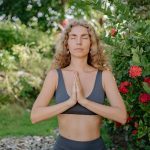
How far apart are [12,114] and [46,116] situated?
7834mm

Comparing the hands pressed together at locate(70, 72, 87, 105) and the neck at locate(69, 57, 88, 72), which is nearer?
the hands pressed together at locate(70, 72, 87, 105)

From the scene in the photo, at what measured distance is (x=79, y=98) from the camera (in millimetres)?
2844

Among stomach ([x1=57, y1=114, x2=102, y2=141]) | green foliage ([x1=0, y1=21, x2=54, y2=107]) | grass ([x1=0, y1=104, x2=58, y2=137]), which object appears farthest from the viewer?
green foliage ([x1=0, y1=21, x2=54, y2=107])

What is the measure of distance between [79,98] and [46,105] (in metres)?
0.21

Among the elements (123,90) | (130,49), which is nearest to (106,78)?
(123,90)

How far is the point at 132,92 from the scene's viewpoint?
491 cm

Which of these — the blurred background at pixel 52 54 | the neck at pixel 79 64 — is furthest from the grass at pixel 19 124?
the neck at pixel 79 64

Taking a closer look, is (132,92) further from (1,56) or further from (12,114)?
(1,56)

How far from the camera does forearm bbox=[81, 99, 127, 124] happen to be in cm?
283

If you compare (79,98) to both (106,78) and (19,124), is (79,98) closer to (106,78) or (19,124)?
(106,78)

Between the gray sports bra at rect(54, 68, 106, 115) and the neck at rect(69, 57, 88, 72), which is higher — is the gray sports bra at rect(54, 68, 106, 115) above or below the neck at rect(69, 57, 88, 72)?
below

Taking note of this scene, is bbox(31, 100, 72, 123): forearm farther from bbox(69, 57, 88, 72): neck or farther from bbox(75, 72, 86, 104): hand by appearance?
bbox(69, 57, 88, 72): neck

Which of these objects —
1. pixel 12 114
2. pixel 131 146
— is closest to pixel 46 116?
pixel 131 146

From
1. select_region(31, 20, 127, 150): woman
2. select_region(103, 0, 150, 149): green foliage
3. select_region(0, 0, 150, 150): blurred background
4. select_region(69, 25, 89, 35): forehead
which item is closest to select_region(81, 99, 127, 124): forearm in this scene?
select_region(31, 20, 127, 150): woman
